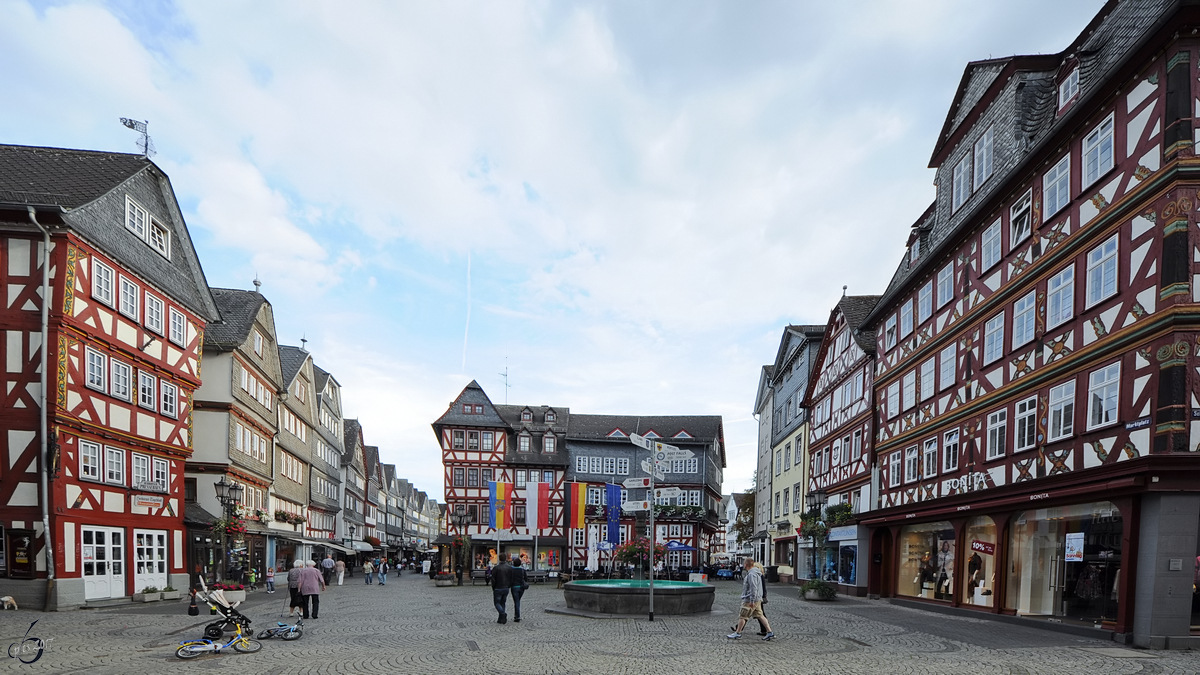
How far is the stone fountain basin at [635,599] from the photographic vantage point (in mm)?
20250

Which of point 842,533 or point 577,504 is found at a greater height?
point 577,504

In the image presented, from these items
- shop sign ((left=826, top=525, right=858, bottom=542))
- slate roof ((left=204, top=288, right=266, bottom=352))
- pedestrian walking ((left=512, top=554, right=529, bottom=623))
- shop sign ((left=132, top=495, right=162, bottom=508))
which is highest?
slate roof ((left=204, top=288, right=266, bottom=352))

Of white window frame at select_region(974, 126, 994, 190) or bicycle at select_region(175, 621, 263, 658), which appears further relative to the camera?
white window frame at select_region(974, 126, 994, 190)

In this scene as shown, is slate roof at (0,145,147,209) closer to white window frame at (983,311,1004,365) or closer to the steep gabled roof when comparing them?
the steep gabled roof

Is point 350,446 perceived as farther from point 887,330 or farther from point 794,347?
point 887,330

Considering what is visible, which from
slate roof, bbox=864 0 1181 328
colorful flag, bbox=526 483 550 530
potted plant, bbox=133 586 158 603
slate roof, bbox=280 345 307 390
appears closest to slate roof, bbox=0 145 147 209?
potted plant, bbox=133 586 158 603

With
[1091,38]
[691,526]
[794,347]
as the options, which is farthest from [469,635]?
[691,526]

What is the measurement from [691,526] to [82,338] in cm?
4285

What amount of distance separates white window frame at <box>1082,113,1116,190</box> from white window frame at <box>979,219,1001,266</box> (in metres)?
4.36

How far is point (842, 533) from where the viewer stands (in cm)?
3512

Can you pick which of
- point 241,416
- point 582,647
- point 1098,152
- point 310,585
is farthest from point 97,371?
point 1098,152

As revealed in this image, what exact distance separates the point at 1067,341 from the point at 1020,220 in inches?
159

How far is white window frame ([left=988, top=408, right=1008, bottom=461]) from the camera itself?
70.1ft

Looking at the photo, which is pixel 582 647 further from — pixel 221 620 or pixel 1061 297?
pixel 1061 297
